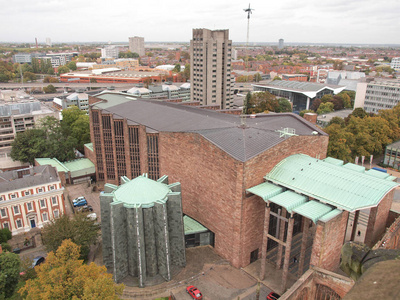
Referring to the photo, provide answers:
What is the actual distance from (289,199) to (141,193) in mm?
16678

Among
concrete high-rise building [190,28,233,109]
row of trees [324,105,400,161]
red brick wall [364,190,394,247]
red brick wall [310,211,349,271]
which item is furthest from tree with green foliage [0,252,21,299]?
concrete high-rise building [190,28,233,109]

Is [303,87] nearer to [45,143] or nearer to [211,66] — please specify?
[211,66]

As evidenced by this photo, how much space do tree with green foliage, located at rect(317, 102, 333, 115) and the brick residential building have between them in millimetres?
98637

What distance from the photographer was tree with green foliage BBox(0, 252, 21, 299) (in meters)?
34.8

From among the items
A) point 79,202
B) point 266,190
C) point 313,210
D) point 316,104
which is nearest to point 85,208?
point 79,202

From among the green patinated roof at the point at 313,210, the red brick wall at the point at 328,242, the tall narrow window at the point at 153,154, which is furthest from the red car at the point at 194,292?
the tall narrow window at the point at 153,154

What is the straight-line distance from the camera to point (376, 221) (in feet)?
121

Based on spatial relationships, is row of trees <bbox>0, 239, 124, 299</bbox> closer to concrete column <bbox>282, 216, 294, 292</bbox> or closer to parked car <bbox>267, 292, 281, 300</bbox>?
parked car <bbox>267, 292, 281, 300</bbox>

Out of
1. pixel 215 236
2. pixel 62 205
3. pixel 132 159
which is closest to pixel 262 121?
pixel 215 236

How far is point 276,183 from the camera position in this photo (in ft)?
123

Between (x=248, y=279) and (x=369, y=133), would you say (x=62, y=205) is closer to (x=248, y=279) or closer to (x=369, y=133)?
(x=248, y=279)

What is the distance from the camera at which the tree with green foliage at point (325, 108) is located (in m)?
119

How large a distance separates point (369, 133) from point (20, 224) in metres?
81.6

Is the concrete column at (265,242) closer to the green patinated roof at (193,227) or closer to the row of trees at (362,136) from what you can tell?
the green patinated roof at (193,227)
